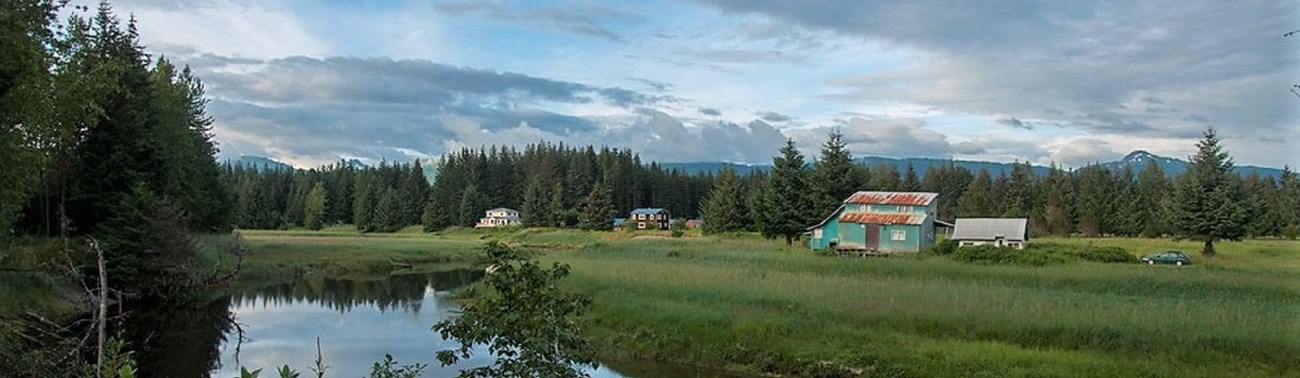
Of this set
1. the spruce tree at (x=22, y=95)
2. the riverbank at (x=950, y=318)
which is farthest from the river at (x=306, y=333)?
the spruce tree at (x=22, y=95)

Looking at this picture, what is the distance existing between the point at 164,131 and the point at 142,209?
396 inches

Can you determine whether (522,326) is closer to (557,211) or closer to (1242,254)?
(1242,254)

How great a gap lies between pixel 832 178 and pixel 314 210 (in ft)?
279

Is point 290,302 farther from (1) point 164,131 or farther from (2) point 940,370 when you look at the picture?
(2) point 940,370

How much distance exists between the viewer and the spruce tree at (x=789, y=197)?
6250cm

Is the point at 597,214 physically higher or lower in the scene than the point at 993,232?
higher

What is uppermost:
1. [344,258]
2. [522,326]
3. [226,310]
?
[522,326]

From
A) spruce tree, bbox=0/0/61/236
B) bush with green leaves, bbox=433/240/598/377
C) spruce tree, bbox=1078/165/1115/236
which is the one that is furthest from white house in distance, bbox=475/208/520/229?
bush with green leaves, bbox=433/240/598/377

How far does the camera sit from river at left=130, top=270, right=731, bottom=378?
22.1 meters

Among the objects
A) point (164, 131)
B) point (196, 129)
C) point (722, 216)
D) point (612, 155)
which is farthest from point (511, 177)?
point (164, 131)

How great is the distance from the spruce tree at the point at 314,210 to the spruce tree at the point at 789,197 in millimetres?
82253

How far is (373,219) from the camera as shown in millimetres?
121375

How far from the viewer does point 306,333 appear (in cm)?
2912

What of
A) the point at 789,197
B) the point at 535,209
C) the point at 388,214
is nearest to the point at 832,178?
the point at 789,197
